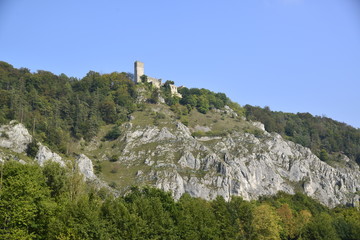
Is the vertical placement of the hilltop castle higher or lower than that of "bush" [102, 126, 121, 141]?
higher

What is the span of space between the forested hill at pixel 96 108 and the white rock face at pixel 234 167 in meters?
15.6

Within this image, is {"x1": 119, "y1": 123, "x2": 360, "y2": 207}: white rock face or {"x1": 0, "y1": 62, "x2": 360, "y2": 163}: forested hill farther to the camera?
{"x1": 0, "y1": 62, "x2": 360, "y2": 163}: forested hill

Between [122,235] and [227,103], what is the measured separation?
12159 cm

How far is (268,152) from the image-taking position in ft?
407

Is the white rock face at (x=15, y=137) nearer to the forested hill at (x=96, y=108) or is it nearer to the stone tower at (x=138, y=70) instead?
the forested hill at (x=96, y=108)

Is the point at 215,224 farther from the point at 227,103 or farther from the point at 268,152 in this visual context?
the point at 227,103

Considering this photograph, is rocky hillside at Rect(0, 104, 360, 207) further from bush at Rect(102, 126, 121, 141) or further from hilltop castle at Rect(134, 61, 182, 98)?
hilltop castle at Rect(134, 61, 182, 98)

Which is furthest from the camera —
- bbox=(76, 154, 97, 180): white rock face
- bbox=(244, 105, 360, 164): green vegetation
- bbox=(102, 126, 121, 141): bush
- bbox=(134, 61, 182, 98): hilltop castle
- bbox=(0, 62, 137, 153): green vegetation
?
bbox=(134, 61, 182, 98): hilltop castle

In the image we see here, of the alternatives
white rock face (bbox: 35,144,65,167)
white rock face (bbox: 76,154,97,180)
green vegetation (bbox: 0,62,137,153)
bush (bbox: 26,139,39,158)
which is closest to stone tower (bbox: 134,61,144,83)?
green vegetation (bbox: 0,62,137,153)

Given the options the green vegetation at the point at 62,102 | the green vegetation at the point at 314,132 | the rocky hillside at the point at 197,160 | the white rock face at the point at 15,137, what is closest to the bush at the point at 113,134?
the rocky hillside at the point at 197,160

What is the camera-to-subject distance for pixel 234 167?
111 meters

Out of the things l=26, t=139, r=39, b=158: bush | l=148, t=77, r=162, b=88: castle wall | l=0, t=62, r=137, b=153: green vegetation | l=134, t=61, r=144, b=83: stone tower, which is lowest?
l=26, t=139, r=39, b=158: bush

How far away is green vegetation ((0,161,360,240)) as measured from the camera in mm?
46656

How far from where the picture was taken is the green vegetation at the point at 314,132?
15788 cm
